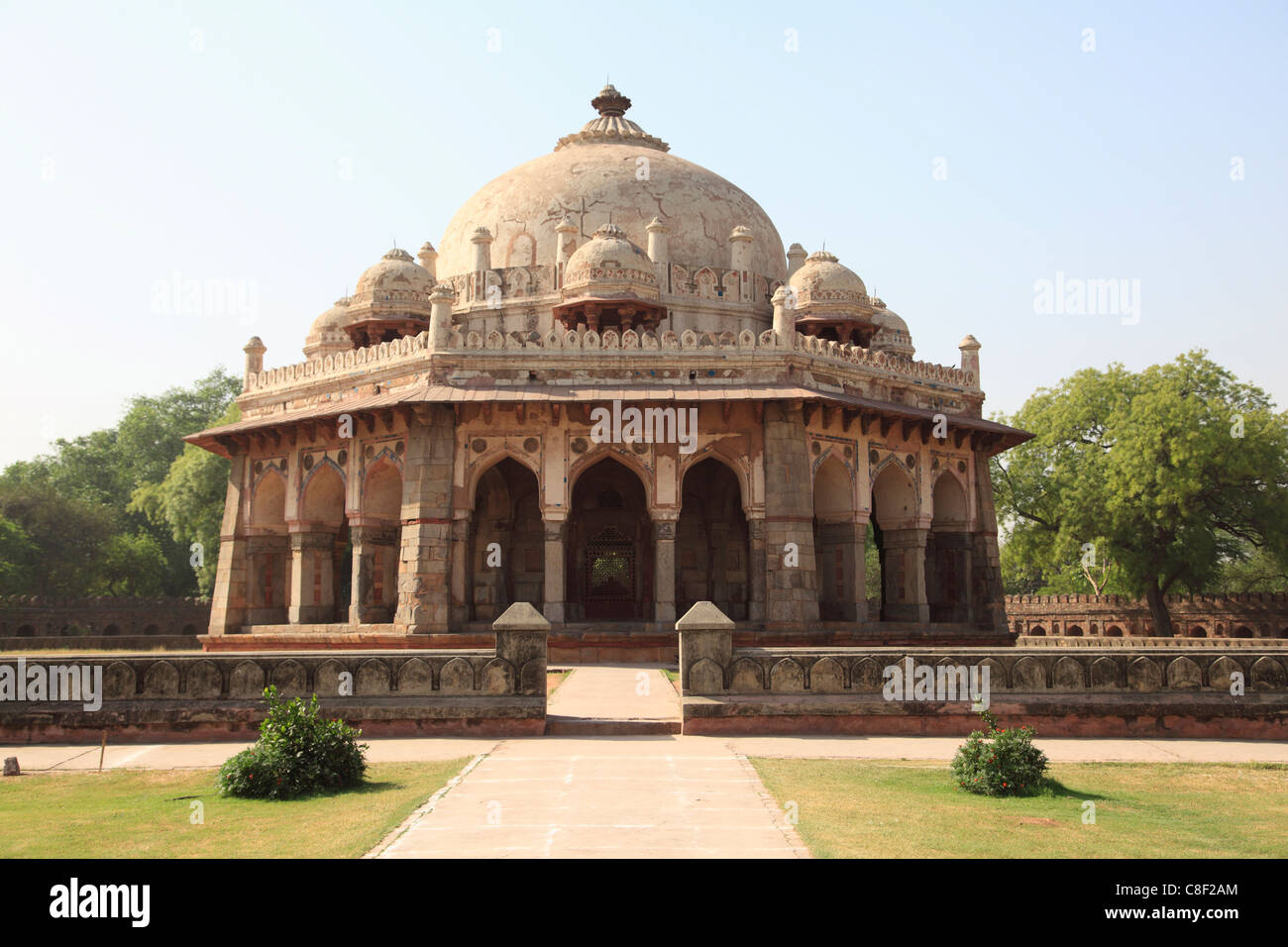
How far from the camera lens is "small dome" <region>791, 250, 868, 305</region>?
987 inches

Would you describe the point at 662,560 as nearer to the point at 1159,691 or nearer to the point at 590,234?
the point at 590,234

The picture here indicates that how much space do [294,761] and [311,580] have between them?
1649cm

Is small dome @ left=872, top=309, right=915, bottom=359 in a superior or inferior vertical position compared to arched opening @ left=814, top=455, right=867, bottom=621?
superior

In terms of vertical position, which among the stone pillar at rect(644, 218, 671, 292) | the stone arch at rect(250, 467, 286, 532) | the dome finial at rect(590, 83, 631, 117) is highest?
the dome finial at rect(590, 83, 631, 117)

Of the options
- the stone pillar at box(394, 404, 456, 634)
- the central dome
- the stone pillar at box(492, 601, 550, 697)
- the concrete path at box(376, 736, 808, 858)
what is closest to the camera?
the concrete path at box(376, 736, 808, 858)

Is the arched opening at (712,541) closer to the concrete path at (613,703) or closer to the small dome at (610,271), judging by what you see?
the small dome at (610,271)

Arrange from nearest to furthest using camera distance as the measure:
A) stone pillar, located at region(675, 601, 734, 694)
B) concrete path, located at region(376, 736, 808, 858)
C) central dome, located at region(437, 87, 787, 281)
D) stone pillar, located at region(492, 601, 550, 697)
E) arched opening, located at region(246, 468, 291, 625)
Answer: concrete path, located at region(376, 736, 808, 858), stone pillar, located at region(492, 601, 550, 697), stone pillar, located at region(675, 601, 734, 694), arched opening, located at region(246, 468, 291, 625), central dome, located at region(437, 87, 787, 281)

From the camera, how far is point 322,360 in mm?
24844

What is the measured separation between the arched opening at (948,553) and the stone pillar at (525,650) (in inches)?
601

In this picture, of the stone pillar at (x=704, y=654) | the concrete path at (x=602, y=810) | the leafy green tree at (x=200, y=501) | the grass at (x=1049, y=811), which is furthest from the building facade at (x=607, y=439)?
the leafy green tree at (x=200, y=501)

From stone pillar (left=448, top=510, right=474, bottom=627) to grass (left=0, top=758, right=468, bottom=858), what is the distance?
11.5 m

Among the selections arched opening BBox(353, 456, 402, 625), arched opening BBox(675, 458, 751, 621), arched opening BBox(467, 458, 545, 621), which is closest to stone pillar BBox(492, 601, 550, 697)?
arched opening BBox(353, 456, 402, 625)

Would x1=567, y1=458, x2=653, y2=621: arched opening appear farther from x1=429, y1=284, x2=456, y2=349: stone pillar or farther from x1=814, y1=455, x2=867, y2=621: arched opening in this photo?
x1=429, y1=284, x2=456, y2=349: stone pillar

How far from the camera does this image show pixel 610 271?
23.1 metres
